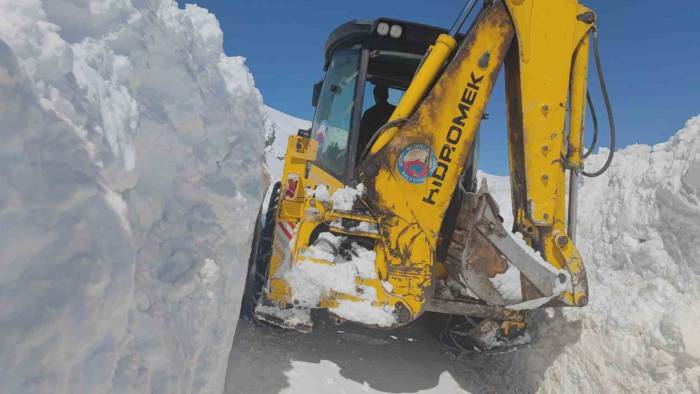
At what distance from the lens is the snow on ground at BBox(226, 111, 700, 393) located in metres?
2.74

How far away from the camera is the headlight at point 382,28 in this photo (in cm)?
354

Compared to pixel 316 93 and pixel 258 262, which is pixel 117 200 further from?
pixel 316 93

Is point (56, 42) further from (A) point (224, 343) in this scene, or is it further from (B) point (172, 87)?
(A) point (224, 343)

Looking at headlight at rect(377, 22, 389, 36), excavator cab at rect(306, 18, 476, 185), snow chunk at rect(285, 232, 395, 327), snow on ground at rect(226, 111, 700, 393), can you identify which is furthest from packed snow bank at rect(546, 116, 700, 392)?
headlight at rect(377, 22, 389, 36)

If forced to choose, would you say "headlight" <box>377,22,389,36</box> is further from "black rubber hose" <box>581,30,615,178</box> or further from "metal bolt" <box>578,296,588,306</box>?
"metal bolt" <box>578,296,588,306</box>

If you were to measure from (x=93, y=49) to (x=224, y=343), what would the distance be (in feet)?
4.11

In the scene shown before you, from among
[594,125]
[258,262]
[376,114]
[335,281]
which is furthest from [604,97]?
[258,262]

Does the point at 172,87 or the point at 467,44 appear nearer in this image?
the point at 172,87

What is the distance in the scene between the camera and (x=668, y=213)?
3211mm

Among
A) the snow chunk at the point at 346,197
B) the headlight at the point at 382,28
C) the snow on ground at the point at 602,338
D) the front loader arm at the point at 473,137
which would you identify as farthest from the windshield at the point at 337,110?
the snow on ground at the point at 602,338

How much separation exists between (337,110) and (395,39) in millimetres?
710

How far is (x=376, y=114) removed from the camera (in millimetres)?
4078

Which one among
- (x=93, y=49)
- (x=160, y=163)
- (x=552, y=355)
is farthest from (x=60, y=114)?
(x=552, y=355)

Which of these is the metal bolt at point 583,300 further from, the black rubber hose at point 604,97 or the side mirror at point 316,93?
the side mirror at point 316,93
